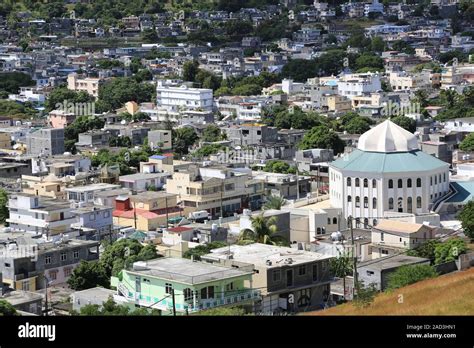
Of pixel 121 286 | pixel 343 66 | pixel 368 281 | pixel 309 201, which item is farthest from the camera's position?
pixel 343 66

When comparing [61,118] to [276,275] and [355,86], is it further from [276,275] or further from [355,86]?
[276,275]

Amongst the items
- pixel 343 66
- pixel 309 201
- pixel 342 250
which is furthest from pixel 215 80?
pixel 342 250

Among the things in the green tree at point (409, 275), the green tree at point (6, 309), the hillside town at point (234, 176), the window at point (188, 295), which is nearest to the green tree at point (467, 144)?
the hillside town at point (234, 176)

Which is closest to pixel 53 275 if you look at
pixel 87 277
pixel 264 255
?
pixel 87 277

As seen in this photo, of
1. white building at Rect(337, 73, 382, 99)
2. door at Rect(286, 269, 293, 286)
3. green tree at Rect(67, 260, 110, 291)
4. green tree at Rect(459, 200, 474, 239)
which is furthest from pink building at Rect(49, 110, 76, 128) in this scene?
door at Rect(286, 269, 293, 286)

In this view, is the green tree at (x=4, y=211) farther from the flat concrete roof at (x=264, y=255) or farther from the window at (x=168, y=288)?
the window at (x=168, y=288)
